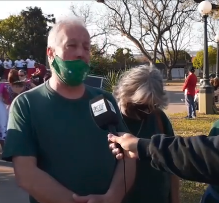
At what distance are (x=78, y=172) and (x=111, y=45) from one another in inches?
1678

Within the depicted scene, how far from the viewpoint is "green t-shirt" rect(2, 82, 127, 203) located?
274 cm

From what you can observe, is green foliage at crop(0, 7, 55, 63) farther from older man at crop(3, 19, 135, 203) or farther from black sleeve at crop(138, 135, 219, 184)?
black sleeve at crop(138, 135, 219, 184)

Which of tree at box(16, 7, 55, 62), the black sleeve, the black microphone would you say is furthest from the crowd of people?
tree at box(16, 7, 55, 62)

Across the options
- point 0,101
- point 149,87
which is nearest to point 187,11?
point 0,101

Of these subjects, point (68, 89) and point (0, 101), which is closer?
point (68, 89)

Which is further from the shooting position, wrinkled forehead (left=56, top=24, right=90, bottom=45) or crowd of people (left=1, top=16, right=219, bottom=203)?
wrinkled forehead (left=56, top=24, right=90, bottom=45)

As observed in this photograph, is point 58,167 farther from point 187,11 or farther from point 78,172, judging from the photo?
point 187,11

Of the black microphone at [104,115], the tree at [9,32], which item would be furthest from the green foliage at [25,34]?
the black microphone at [104,115]

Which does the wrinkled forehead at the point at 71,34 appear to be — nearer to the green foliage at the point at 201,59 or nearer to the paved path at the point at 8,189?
the paved path at the point at 8,189

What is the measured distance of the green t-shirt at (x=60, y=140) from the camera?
2.74m

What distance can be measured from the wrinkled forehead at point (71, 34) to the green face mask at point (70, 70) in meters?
0.12

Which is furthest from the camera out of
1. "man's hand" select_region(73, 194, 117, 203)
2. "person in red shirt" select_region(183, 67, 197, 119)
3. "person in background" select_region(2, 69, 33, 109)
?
"person in red shirt" select_region(183, 67, 197, 119)

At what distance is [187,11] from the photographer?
1649 inches

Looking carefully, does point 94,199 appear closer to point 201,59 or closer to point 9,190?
point 9,190
